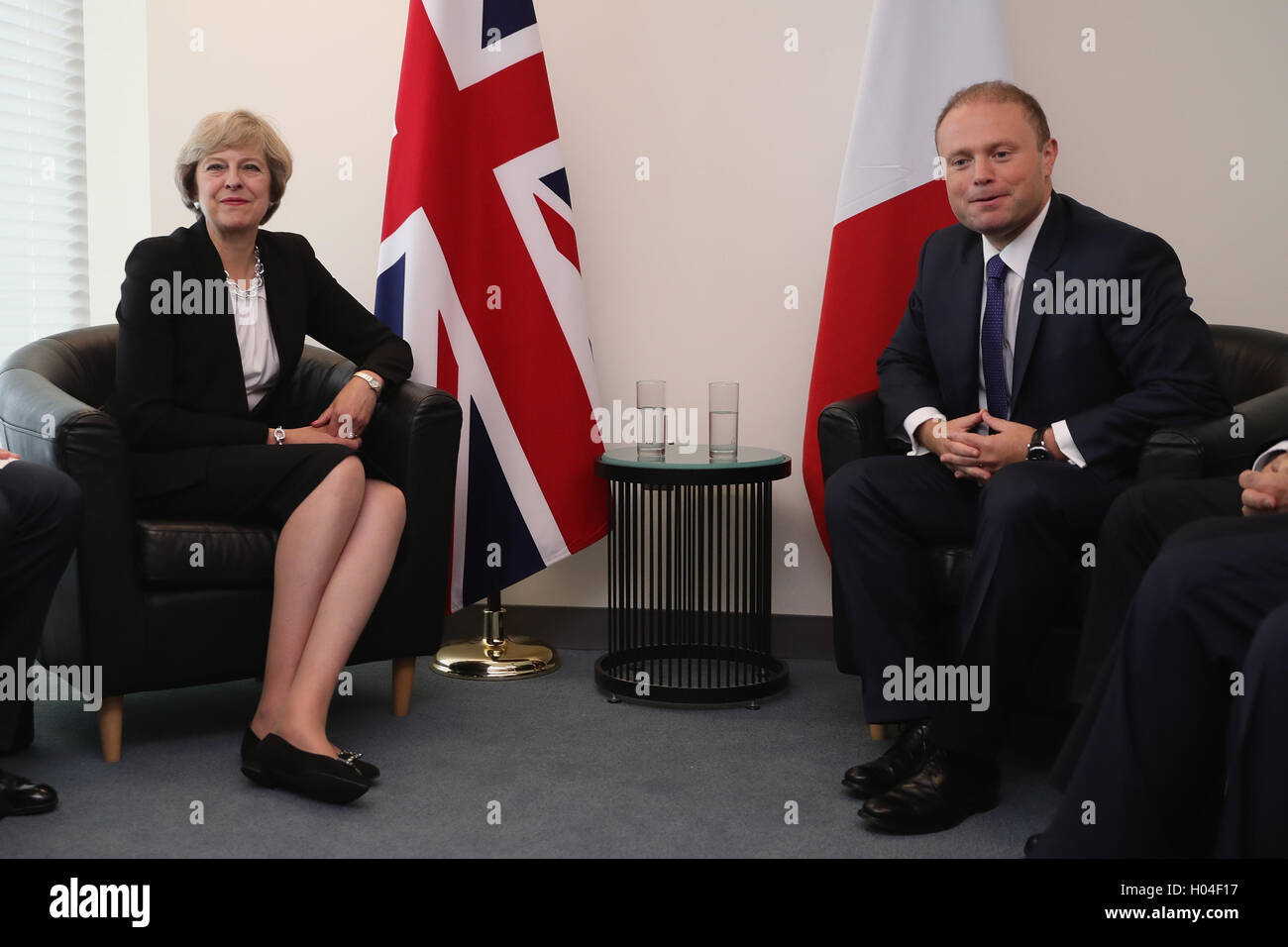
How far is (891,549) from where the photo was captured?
7.55ft

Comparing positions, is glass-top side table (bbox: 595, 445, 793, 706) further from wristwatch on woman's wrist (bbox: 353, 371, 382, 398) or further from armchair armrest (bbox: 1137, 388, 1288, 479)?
armchair armrest (bbox: 1137, 388, 1288, 479)

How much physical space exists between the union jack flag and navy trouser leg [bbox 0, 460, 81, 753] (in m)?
1.04

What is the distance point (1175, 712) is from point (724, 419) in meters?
1.57

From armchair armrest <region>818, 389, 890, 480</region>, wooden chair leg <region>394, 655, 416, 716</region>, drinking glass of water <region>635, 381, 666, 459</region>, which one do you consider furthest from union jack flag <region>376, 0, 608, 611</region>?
armchair armrest <region>818, 389, 890, 480</region>

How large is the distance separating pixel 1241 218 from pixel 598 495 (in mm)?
1857

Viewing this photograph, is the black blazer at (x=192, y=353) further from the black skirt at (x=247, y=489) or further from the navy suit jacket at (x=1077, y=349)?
the navy suit jacket at (x=1077, y=349)

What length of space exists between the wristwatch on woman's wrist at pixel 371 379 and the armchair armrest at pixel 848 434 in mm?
1022

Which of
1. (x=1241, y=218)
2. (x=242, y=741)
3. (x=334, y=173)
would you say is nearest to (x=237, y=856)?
(x=242, y=741)

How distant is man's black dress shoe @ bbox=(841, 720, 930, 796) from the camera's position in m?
2.22

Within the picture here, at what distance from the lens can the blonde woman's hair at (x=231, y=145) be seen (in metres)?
2.57

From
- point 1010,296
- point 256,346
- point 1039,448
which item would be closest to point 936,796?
point 1039,448

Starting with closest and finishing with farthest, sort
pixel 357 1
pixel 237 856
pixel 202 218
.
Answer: pixel 237 856, pixel 202 218, pixel 357 1
